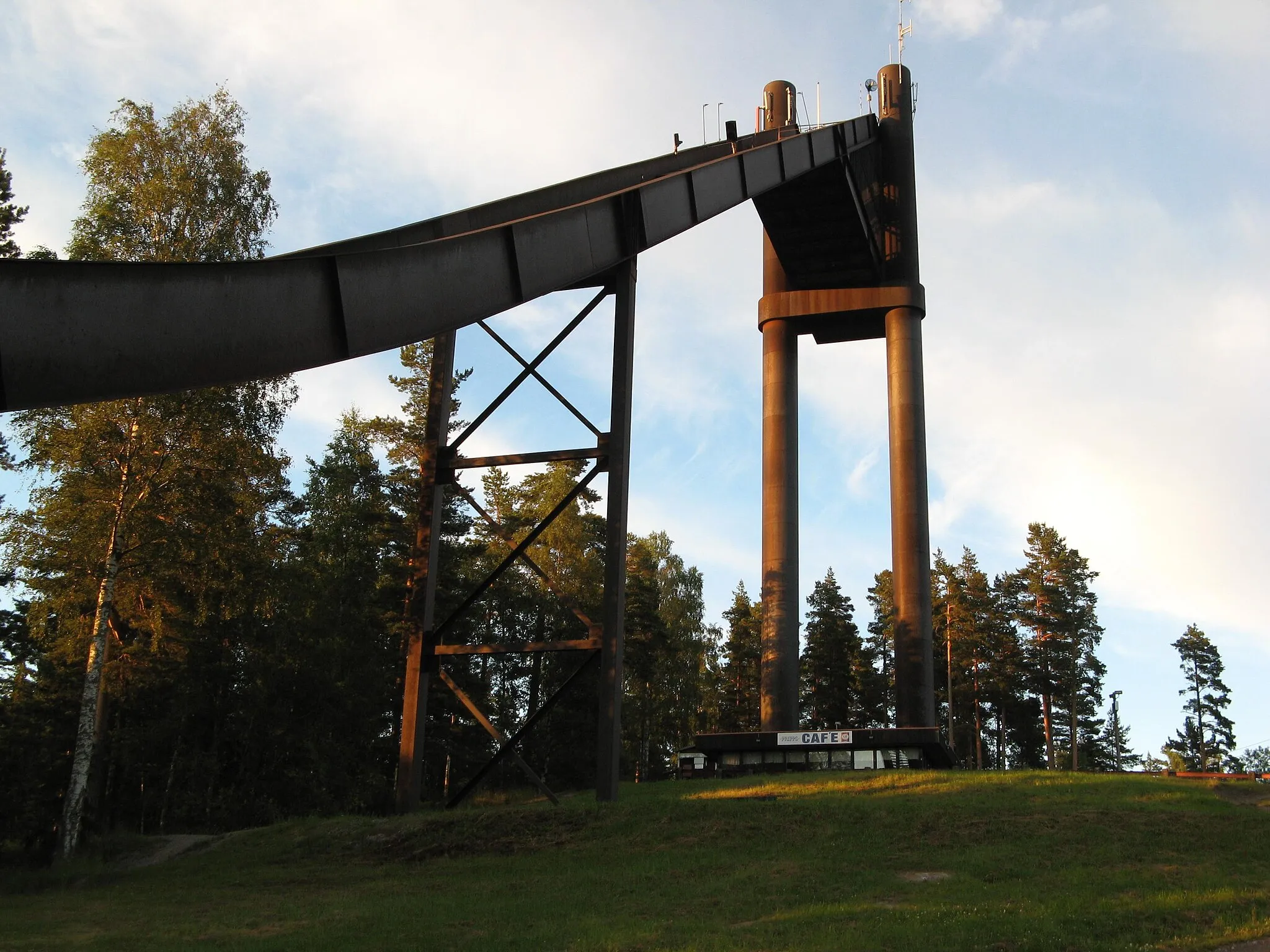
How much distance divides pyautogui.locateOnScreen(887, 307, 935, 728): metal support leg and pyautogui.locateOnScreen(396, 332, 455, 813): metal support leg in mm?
16485

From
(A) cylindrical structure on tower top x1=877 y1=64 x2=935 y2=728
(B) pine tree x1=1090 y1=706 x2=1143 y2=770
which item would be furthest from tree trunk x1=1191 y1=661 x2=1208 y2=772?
(A) cylindrical structure on tower top x1=877 y1=64 x2=935 y2=728

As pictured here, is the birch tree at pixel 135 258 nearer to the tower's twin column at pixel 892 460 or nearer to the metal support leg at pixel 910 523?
the tower's twin column at pixel 892 460

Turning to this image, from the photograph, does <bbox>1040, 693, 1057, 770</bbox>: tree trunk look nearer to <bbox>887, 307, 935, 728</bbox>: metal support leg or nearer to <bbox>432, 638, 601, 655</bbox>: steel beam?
<bbox>887, 307, 935, 728</bbox>: metal support leg

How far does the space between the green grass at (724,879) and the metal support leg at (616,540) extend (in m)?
0.78

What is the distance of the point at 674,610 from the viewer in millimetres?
50906

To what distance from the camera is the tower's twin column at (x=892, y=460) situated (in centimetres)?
2936

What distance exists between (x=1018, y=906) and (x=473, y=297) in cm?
726

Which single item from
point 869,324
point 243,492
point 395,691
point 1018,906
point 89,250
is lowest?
point 1018,906

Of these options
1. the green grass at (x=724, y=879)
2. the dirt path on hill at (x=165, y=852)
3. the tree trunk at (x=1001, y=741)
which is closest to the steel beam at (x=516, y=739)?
the green grass at (x=724, y=879)

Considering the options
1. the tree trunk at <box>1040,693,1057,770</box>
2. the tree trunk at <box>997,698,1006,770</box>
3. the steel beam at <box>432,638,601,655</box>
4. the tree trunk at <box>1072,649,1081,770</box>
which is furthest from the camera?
the tree trunk at <box>997,698,1006,770</box>

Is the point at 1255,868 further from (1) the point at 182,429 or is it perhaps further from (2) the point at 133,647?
(2) the point at 133,647

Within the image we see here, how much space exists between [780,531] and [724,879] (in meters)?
19.4

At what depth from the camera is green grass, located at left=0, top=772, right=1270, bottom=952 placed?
9.06 metres

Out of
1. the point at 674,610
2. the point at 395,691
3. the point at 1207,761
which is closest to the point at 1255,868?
the point at 395,691
